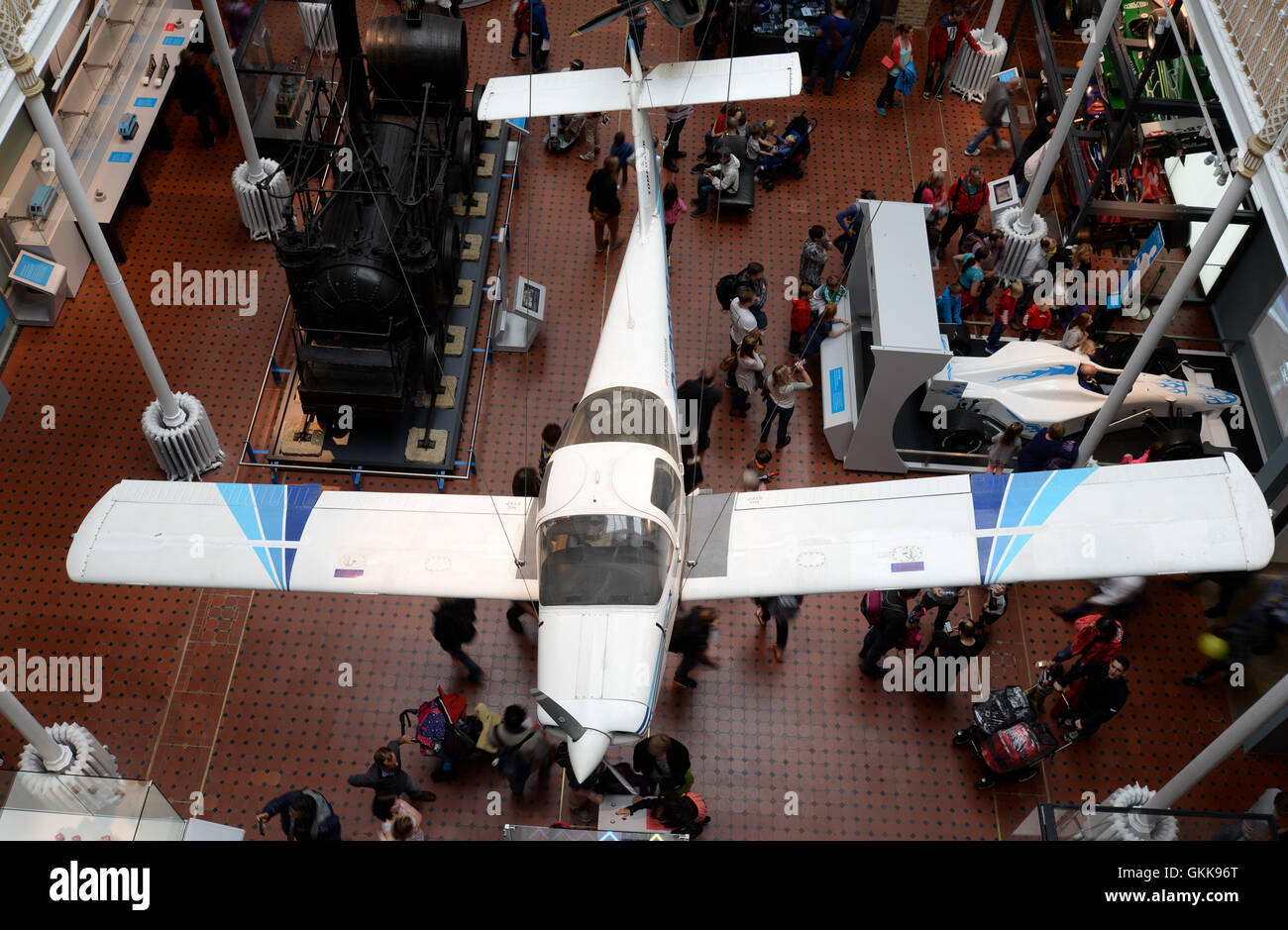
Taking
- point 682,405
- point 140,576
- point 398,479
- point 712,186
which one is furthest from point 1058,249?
point 140,576

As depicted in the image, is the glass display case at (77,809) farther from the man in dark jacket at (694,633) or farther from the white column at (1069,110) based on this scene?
the white column at (1069,110)

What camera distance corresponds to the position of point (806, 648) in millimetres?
12586

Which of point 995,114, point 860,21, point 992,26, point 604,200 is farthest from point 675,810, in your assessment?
point 860,21

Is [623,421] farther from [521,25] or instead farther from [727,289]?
[521,25]

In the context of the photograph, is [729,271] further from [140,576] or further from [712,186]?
[140,576]

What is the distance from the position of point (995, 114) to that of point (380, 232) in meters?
10.1

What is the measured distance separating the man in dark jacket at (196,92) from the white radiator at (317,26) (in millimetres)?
1824

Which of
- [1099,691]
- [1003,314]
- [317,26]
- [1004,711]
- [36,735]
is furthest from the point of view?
[317,26]

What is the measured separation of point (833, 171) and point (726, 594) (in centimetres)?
955

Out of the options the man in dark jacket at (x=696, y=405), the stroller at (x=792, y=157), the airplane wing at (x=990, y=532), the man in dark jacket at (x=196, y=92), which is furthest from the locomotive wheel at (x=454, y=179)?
the airplane wing at (x=990, y=532)

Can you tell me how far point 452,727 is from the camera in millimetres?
10844

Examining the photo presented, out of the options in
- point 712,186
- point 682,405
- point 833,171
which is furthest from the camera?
point 833,171
